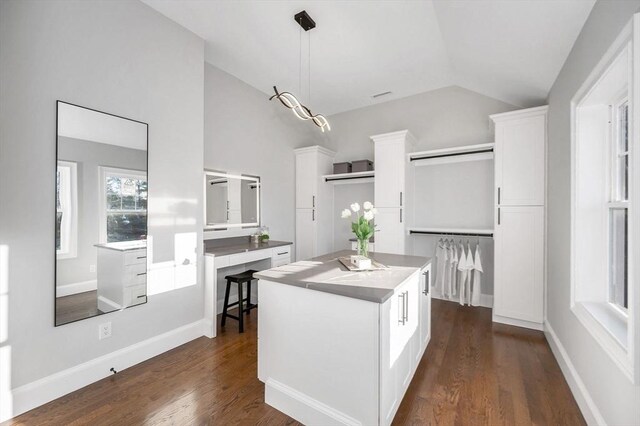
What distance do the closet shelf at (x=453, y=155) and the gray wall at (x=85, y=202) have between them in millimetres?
3544

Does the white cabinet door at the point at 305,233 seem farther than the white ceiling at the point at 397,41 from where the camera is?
Yes

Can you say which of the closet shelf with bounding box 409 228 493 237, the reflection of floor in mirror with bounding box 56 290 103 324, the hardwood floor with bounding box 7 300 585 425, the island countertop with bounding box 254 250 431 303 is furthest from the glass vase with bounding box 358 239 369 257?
the reflection of floor in mirror with bounding box 56 290 103 324

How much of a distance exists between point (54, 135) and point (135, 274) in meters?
1.21

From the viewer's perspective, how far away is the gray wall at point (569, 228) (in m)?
1.33

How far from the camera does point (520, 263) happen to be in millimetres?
3068

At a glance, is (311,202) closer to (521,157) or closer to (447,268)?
(447,268)

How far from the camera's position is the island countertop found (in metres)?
1.50

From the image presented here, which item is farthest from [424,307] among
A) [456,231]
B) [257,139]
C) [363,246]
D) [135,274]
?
[257,139]

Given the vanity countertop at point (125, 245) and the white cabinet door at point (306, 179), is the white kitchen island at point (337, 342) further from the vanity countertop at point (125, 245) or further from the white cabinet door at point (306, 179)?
the white cabinet door at point (306, 179)

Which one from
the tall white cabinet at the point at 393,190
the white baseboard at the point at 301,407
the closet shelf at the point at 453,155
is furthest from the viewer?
the tall white cabinet at the point at 393,190

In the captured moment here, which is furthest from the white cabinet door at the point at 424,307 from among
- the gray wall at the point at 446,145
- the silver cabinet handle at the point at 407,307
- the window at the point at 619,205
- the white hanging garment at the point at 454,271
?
the gray wall at the point at 446,145

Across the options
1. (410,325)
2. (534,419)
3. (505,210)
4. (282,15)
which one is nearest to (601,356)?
(534,419)

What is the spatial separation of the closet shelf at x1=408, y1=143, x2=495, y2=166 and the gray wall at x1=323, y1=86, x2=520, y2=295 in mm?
207

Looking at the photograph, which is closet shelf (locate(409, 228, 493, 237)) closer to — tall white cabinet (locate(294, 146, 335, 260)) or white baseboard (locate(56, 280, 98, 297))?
tall white cabinet (locate(294, 146, 335, 260))
